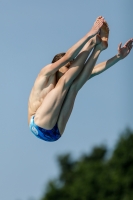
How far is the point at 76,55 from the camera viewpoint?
683 inches

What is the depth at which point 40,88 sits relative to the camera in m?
Answer: 17.7

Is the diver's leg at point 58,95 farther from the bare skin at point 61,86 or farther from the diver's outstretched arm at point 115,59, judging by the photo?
the diver's outstretched arm at point 115,59

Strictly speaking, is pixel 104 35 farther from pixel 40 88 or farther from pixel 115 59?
pixel 40 88

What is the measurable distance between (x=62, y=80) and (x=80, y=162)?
60540 millimetres

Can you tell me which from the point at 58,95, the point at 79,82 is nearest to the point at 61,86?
the point at 58,95

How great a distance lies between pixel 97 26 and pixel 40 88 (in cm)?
169

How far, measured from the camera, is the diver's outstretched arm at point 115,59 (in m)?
18.4

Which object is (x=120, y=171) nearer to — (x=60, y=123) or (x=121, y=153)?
(x=121, y=153)

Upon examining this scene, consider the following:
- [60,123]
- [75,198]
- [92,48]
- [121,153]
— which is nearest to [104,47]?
[92,48]

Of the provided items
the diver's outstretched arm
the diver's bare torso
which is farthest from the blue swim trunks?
the diver's outstretched arm

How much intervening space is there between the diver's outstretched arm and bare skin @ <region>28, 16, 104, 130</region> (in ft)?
3.01

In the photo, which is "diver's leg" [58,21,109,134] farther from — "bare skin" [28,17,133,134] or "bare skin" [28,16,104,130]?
"bare skin" [28,16,104,130]

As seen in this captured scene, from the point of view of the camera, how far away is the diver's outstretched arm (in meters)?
18.4


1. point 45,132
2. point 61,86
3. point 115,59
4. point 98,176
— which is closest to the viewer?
point 61,86
